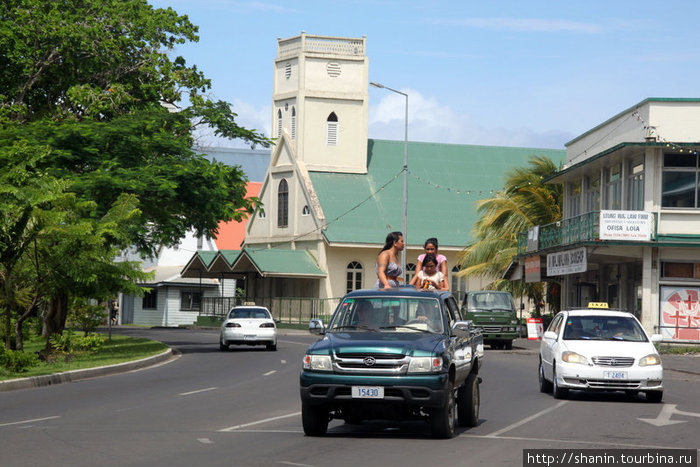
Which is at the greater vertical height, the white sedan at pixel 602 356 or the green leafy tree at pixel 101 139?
the green leafy tree at pixel 101 139

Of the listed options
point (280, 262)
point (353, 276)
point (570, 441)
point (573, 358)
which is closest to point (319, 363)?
point (570, 441)

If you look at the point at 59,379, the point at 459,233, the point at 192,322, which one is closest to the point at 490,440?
the point at 59,379

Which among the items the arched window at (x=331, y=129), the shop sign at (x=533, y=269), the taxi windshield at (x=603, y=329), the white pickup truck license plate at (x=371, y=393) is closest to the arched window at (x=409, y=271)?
the arched window at (x=331, y=129)

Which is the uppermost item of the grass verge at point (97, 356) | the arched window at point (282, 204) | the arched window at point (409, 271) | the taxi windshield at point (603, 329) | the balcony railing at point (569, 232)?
the arched window at point (282, 204)

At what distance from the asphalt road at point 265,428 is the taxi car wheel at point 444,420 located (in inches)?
6.1

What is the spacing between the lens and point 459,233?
227 feet

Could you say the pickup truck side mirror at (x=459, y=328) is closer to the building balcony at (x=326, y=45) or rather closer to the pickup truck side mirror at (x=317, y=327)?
the pickup truck side mirror at (x=317, y=327)

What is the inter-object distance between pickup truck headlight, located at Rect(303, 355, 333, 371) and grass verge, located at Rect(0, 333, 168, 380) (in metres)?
10.7

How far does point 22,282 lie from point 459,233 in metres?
44.4

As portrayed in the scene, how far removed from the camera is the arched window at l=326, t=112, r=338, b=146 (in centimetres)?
7006

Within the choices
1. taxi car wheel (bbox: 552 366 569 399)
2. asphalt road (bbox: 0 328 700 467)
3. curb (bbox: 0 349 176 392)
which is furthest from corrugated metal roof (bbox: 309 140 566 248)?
taxi car wheel (bbox: 552 366 569 399)

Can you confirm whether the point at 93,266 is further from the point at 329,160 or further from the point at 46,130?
the point at 329,160

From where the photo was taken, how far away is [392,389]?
471 inches

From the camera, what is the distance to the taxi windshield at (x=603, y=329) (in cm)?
1920
